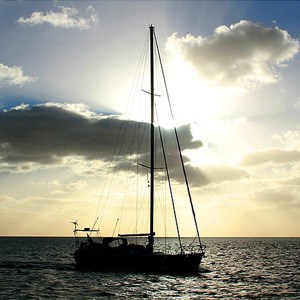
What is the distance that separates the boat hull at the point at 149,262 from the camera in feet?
154

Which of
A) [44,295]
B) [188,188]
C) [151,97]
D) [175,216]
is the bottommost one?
[44,295]

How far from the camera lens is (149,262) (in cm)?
4709

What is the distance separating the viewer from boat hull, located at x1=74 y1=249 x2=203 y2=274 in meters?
46.9

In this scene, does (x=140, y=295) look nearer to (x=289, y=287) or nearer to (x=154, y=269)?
(x=154, y=269)

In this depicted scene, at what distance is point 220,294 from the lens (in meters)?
37.2

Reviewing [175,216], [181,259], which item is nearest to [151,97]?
[175,216]

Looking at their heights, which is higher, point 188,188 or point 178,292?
point 188,188

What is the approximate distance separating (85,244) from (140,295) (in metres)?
19.7

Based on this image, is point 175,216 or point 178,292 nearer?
point 178,292

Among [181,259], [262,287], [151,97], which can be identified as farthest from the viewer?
[151,97]

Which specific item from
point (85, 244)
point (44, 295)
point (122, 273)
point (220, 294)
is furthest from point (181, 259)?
point (44, 295)

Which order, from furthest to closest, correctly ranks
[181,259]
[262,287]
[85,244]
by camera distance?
[85,244] → [181,259] → [262,287]

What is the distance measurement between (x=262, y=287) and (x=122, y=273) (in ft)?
52.9

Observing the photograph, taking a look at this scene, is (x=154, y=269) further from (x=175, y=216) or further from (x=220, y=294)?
(x=220, y=294)
